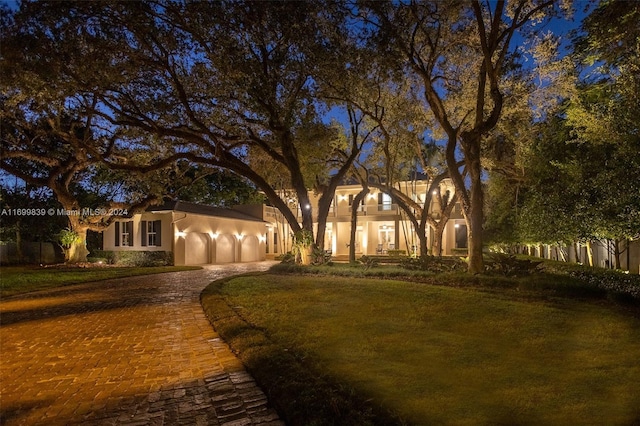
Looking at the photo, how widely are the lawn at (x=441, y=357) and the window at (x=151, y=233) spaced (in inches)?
677

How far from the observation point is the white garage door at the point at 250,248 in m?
29.9

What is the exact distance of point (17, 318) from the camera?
9016 mm

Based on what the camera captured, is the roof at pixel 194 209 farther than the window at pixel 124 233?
No

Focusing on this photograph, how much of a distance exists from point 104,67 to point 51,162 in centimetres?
1220

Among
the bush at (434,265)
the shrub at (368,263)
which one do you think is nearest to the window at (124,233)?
the shrub at (368,263)

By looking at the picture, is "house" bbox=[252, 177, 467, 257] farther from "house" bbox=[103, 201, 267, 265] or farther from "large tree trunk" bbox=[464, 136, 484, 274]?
"large tree trunk" bbox=[464, 136, 484, 274]

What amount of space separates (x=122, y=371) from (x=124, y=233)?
22.9m

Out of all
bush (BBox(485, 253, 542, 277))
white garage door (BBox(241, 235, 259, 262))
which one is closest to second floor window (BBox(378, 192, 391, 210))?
white garage door (BBox(241, 235, 259, 262))

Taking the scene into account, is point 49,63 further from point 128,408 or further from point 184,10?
point 128,408

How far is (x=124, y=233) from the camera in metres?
26.5

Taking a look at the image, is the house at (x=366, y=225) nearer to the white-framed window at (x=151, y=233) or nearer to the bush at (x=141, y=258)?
the white-framed window at (x=151, y=233)

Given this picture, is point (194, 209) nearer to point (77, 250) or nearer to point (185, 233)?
point (185, 233)

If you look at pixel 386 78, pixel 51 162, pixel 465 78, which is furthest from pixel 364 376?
pixel 51 162

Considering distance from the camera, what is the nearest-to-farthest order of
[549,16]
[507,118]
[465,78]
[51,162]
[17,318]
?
[17,318], [549,16], [465,78], [507,118], [51,162]
